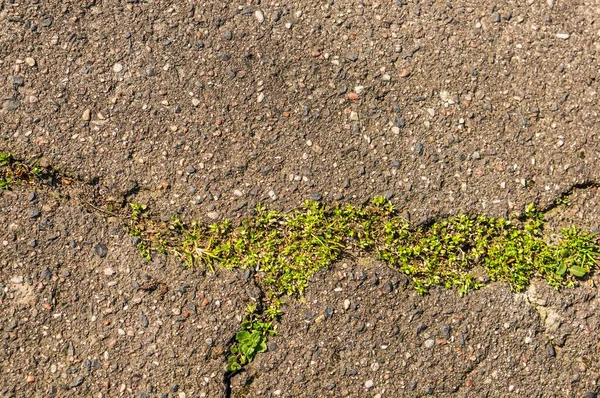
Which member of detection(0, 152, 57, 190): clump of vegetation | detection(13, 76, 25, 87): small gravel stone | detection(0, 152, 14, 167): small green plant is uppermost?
detection(13, 76, 25, 87): small gravel stone

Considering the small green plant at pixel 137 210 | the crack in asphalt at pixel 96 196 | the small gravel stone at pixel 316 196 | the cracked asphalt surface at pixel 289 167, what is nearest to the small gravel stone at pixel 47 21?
the cracked asphalt surface at pixel 289 167

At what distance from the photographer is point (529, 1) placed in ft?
11.7

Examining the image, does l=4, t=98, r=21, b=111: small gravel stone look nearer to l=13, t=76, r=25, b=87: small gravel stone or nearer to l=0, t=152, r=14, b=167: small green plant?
l=13, t=76, r=25, b=87: small gravel stone

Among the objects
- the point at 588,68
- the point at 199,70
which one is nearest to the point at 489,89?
the point at 588,68

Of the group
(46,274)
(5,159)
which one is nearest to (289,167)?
(46,274)

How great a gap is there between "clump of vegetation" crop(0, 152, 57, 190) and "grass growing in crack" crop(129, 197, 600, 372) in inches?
19.1

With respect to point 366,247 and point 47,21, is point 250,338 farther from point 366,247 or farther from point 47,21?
point 47,21

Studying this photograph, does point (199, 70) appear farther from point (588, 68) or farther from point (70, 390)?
point (588, 68)

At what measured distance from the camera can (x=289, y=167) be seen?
340 cm

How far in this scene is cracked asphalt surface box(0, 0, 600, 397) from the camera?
327 cm

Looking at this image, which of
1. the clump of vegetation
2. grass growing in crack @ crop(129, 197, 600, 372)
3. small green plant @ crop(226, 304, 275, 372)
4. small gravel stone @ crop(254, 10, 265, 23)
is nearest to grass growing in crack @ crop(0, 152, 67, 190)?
the clump of vegetation

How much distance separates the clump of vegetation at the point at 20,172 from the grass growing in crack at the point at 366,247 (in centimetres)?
49

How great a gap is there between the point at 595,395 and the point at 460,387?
707mm

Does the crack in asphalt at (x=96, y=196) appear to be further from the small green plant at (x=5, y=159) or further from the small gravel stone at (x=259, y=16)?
the small gravel stone at (x=259, y=16)
